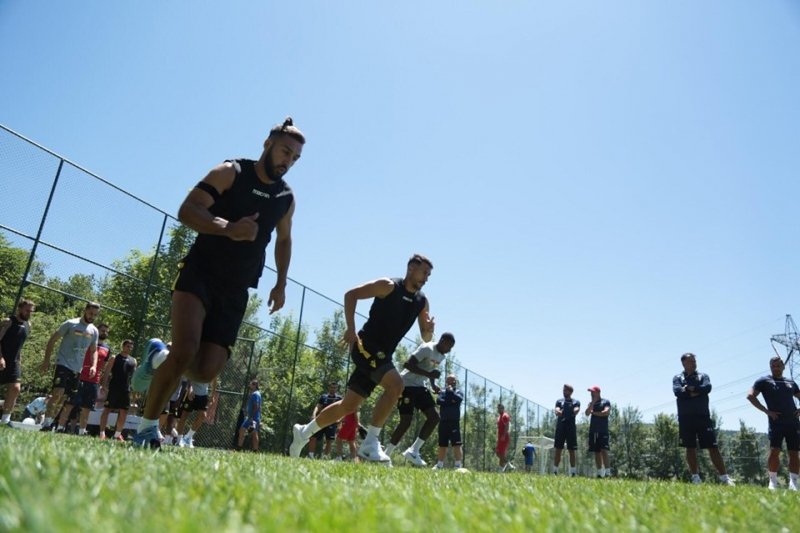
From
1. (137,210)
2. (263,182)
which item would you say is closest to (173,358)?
(263,182)

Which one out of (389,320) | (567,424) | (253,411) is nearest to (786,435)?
(567,424)

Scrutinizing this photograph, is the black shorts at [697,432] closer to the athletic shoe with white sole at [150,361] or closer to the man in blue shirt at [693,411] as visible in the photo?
the man in blue shirt at [693,411]

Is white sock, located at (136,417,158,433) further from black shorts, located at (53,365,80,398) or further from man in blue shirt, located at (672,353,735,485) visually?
man in blue shirt, located at (672,353,735,485)

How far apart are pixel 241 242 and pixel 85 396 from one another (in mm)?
8365

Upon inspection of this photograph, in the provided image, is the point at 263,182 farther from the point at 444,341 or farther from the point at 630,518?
the point at 444,341

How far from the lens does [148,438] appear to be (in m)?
3.81

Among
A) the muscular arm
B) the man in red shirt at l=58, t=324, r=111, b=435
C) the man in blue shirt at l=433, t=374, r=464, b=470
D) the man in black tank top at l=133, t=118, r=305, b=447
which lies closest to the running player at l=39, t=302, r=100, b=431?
the man in red shirt at l=58, t=324, r=111, b=435

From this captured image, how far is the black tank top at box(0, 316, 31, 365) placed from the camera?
8703 mm

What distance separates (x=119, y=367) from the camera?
11180 mm

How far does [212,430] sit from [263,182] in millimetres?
12453

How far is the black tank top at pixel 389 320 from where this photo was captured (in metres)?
6.17

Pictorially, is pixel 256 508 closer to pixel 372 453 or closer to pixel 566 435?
pixel 372 453

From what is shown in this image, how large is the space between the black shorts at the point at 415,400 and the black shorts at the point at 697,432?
176 inches

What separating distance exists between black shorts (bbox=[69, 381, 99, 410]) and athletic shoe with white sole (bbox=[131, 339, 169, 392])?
6743mm
